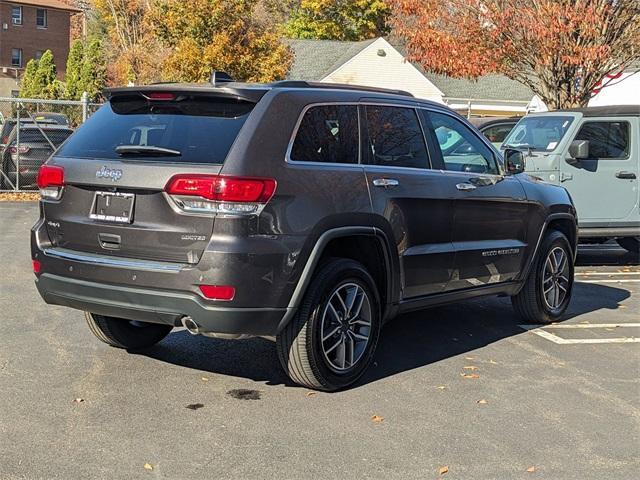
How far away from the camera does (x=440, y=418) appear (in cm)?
524

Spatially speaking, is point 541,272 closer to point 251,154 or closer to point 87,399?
point 251,154

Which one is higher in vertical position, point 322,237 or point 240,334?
point 322,237

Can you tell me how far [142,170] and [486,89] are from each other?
43220 millimetres

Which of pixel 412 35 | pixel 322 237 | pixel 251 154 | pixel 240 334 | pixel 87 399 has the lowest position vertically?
pixel 87 399

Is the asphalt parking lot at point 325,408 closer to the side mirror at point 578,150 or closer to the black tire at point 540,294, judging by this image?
the black tire at point 540,294

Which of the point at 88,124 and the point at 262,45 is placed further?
the point at 262,45

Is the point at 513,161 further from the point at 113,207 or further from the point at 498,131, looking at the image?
the point at 498,131

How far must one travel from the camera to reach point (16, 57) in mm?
62562

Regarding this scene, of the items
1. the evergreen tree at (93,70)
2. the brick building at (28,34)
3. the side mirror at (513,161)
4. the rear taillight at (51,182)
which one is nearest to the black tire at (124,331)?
the rear taillight at (51,182)

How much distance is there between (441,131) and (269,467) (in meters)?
3.37

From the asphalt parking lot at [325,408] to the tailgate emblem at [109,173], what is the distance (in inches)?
54.4

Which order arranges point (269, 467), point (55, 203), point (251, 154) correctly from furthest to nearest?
point (55, 203) → point (251, 154) → point (269, 467)

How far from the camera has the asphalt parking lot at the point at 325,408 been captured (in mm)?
4465

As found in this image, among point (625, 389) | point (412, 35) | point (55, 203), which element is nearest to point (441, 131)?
point (625, 389)
